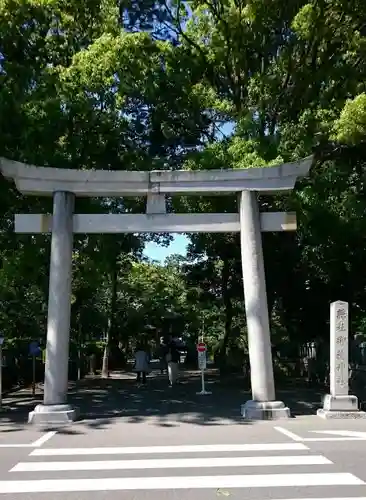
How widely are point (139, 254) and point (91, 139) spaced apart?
40.9ft

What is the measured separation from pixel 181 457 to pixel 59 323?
4911mm

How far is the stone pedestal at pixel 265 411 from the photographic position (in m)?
12.2

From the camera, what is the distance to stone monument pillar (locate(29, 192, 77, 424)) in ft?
39.7

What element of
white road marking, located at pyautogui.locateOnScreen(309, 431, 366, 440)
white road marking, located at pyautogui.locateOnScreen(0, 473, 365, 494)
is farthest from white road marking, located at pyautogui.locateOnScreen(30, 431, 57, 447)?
white road marking, located at pyautogui.locateOnScreen(309, 431, 366, 440)

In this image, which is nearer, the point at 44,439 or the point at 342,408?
the point at 44,439

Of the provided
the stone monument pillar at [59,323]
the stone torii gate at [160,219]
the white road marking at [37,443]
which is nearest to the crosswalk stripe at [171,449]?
the white road marking at [37,443]

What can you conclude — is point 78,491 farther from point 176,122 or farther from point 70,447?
point 176,122

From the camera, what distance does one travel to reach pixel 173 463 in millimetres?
8320

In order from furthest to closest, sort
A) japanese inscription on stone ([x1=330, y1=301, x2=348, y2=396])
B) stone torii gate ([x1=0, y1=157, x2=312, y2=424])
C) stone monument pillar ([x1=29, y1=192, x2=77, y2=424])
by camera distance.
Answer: japanese inscription on stone ([x1=330, y1=301, x2=348, y2=396]), stone torii gate ([x1=0, y1=157, x2=312, y2=424]), stone monument pillar ([x1=29, y1=192, x2=77, y2=424])

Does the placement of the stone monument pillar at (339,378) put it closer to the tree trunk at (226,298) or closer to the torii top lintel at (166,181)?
the torii top lintel at (166,181)

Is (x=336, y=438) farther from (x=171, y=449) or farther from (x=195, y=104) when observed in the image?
(x=195, y=104)

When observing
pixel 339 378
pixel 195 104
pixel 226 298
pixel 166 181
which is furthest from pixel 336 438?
pixel 226 298

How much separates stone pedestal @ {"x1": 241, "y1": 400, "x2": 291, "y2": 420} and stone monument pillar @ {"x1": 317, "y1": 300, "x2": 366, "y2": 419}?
953 millimetres

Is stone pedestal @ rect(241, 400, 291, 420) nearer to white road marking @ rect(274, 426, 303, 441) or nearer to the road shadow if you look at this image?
the road shadow
